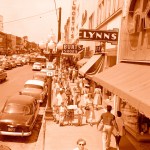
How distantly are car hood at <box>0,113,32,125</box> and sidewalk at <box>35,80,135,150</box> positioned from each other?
0.83 meters

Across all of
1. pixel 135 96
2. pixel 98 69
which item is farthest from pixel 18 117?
pixel 98 69

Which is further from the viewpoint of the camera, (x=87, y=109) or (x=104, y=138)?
(x=87, y=109)

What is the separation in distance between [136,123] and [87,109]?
3850mm

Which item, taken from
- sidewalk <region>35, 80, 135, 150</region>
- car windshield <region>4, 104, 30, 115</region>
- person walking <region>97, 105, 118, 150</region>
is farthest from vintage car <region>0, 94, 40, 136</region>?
person walking <region>97, 105, 118, 150</region>

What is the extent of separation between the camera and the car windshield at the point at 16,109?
1267 cm

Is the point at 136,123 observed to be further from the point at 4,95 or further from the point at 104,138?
the point at 4,95

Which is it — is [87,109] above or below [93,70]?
below

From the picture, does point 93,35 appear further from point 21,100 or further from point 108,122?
point 108,122

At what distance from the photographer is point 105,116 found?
395 inches

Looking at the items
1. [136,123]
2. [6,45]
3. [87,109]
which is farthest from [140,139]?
[6,45]

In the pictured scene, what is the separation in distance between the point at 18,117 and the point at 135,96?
666cm

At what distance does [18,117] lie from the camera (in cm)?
1208

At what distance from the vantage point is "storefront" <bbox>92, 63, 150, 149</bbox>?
650cm

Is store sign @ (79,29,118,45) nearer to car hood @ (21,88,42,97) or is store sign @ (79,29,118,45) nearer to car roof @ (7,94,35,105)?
car roof @ (7,94,35,105)
